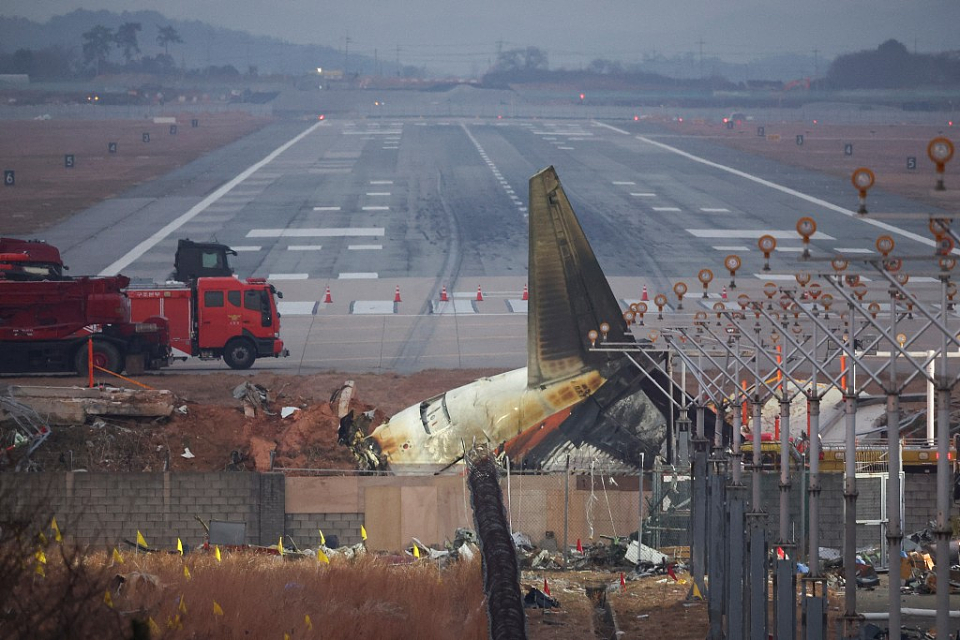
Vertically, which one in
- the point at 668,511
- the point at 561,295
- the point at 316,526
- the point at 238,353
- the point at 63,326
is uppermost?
the point at 561,295

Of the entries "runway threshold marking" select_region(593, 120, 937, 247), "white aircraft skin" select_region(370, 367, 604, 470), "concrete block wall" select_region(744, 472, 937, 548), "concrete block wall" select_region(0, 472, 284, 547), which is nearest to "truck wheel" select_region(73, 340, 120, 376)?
"concrete block wall" select_region(0, 472, 284, 547)

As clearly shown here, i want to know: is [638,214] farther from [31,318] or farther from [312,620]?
[312,620]

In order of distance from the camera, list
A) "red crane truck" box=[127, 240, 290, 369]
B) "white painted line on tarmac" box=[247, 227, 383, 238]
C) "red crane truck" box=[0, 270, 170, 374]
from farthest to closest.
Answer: "white painted line on tarmac" box=[247, 227, 383, 238]
"red crane truck" box=[127, 240, 290, 369]
"red crane truck" box=[0, 270, 170, 374]

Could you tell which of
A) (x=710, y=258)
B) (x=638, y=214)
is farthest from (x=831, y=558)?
(x=638, y=214)

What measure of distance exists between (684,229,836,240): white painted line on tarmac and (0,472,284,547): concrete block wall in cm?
6176

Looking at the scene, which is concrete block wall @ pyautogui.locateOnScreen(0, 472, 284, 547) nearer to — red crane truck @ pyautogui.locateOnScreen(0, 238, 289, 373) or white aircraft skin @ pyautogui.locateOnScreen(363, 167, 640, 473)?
white aircraft skin @ pyautogui.locateOnScreen(363, 167, 640, 473)

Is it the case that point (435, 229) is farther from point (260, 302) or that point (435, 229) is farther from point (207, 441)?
point (207, 441)

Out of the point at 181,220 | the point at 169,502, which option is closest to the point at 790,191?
the point at 181,220

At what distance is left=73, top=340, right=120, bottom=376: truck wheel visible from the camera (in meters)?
54.0

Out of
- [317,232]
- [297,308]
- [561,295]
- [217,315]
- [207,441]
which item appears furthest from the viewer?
[317,232]

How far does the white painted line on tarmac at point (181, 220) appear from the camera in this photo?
82250mm

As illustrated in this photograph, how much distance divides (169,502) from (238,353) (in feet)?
73.9

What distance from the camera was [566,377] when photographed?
3628cm

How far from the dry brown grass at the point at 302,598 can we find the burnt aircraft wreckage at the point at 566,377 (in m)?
5.53
